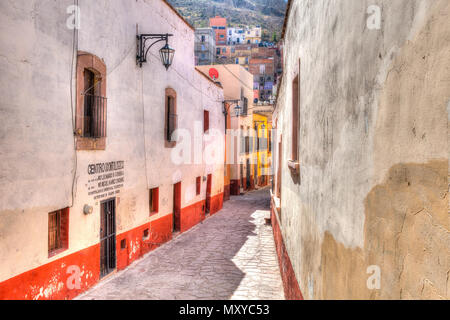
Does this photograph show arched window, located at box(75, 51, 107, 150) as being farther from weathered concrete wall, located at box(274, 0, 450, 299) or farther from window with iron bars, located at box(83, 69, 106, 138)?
weathered concrete wall, located at box(274, 0, 450, 299)

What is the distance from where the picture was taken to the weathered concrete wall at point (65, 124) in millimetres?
5941

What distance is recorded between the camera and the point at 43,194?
21.9 ft

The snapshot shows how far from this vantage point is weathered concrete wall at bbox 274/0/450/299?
1.48 meters

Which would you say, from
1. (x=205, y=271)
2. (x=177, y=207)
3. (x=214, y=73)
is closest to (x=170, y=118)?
(x=177, y=207)

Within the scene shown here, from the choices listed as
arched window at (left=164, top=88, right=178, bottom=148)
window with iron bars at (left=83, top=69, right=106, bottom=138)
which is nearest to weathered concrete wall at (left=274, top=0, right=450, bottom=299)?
window with iron bars at (left=83, top=69, right=106, bottom=138)

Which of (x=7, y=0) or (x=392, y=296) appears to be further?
(x=7, y=0)

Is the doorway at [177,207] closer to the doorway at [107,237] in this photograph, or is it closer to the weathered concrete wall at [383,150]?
the doorway at [107,237]

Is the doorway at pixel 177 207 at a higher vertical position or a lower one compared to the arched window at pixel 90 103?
lower

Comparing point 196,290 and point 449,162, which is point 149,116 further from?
point 449,162

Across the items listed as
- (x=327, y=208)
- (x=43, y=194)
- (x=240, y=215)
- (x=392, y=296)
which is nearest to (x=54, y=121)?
(x=43, y=194)

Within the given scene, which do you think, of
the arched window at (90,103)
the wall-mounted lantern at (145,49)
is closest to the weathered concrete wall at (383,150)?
the arched window at (90,103)

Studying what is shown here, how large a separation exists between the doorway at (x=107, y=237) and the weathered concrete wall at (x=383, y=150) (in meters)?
6.48
